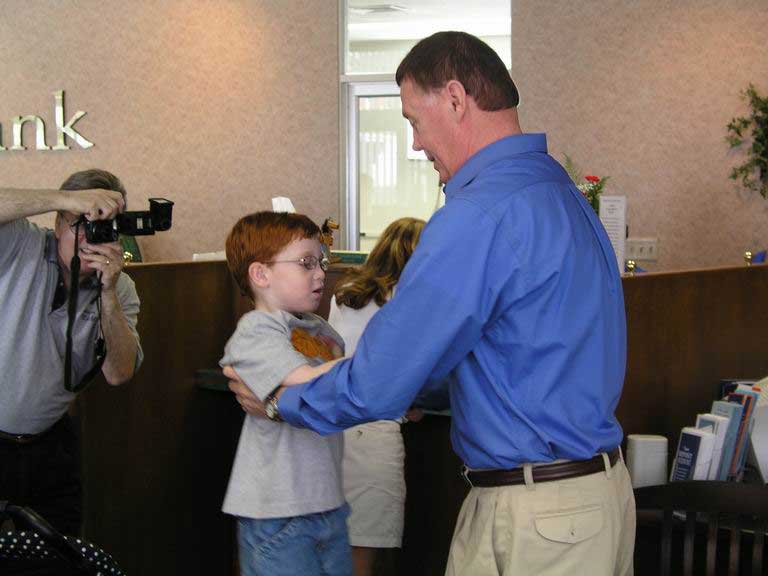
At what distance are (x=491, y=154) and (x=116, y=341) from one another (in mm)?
1112

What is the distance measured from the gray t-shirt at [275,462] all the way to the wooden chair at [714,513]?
90cm

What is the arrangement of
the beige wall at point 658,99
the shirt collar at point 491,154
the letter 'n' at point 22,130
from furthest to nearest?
1. the letter 'n' at point 22,130
2. the beige wall at point 658,99
3. the shirt collar at point 491,154

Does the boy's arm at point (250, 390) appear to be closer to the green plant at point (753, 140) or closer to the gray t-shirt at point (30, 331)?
the gray t-shirt at point (30, 331)

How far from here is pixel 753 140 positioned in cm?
559

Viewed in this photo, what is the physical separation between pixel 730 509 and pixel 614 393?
37.8 inches

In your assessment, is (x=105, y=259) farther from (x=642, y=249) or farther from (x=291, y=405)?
(x=642, y=249)

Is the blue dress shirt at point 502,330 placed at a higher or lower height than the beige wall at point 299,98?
lower

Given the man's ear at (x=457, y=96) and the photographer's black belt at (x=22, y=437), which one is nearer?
the man's ear at (x=457, y=96)

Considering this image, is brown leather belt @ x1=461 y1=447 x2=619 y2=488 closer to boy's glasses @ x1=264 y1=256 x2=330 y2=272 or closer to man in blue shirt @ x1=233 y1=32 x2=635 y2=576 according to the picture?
man in blue shirt @ x1=233 y1=32 x2=635 y2=576

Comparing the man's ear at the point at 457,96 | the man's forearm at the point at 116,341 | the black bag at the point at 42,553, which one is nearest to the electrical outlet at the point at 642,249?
the man's forearm at the point at 116,341

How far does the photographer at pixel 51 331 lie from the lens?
211 centimetres

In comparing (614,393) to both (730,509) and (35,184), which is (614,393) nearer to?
(730,509)

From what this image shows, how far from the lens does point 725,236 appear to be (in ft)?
18.7

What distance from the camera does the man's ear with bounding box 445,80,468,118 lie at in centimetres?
161
